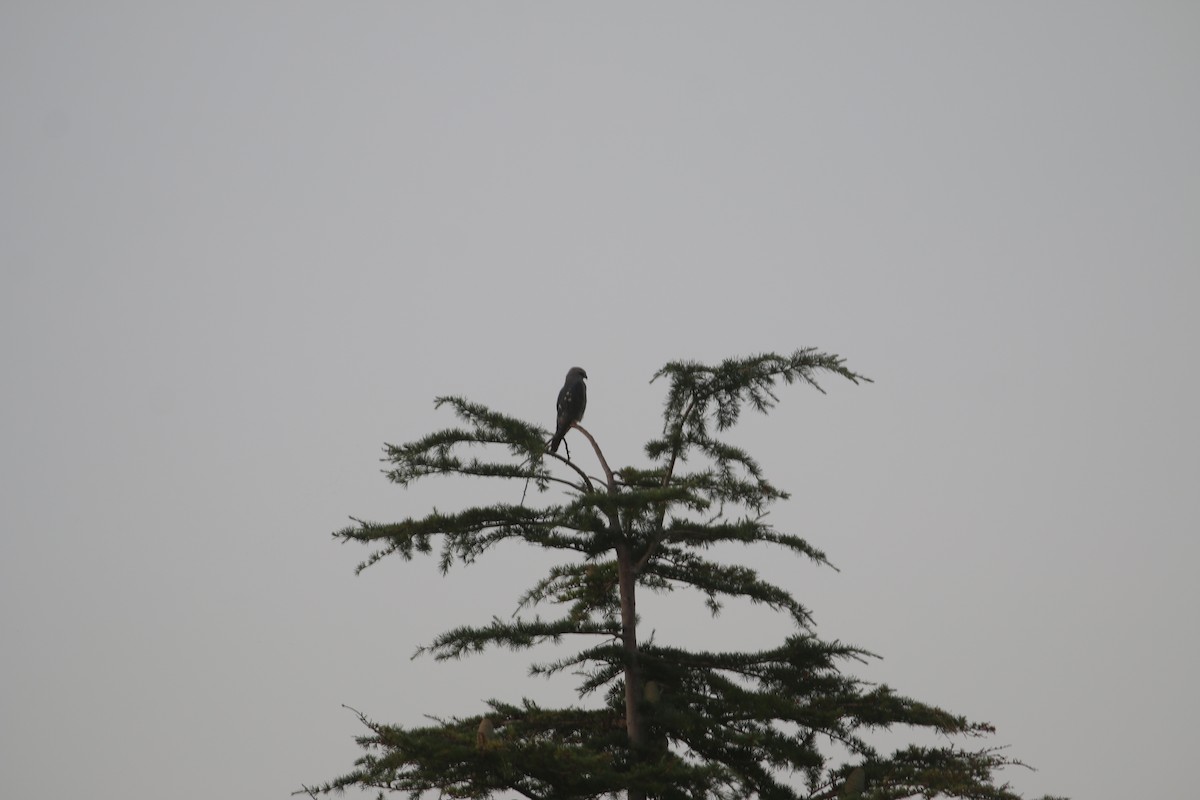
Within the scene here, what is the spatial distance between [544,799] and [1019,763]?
13.2ft

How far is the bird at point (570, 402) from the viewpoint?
1302 centimetres

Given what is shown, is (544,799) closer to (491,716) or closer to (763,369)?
(491,716)

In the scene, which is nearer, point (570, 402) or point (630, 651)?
point (630, 651)

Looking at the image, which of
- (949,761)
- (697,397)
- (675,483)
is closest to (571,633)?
(675,483)

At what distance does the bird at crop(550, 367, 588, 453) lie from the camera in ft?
42.7

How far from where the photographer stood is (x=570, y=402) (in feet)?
44.1

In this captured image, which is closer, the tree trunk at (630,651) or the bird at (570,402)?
the tree trunk at (630,651)

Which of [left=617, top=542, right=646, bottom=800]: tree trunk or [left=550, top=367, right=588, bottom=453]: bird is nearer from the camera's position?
[left=617, top=542, right=646, bottom=800]: tree trunk

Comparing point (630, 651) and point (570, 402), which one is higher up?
point (570, 402)

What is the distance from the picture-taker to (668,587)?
41.8 ft

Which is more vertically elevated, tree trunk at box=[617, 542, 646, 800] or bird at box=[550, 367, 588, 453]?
bird at box=[550, 367, 588, 453]

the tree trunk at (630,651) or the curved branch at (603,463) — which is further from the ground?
the curved branch at (603,463)

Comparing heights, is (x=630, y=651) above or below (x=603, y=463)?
below

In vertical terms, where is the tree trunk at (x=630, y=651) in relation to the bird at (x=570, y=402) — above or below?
below
